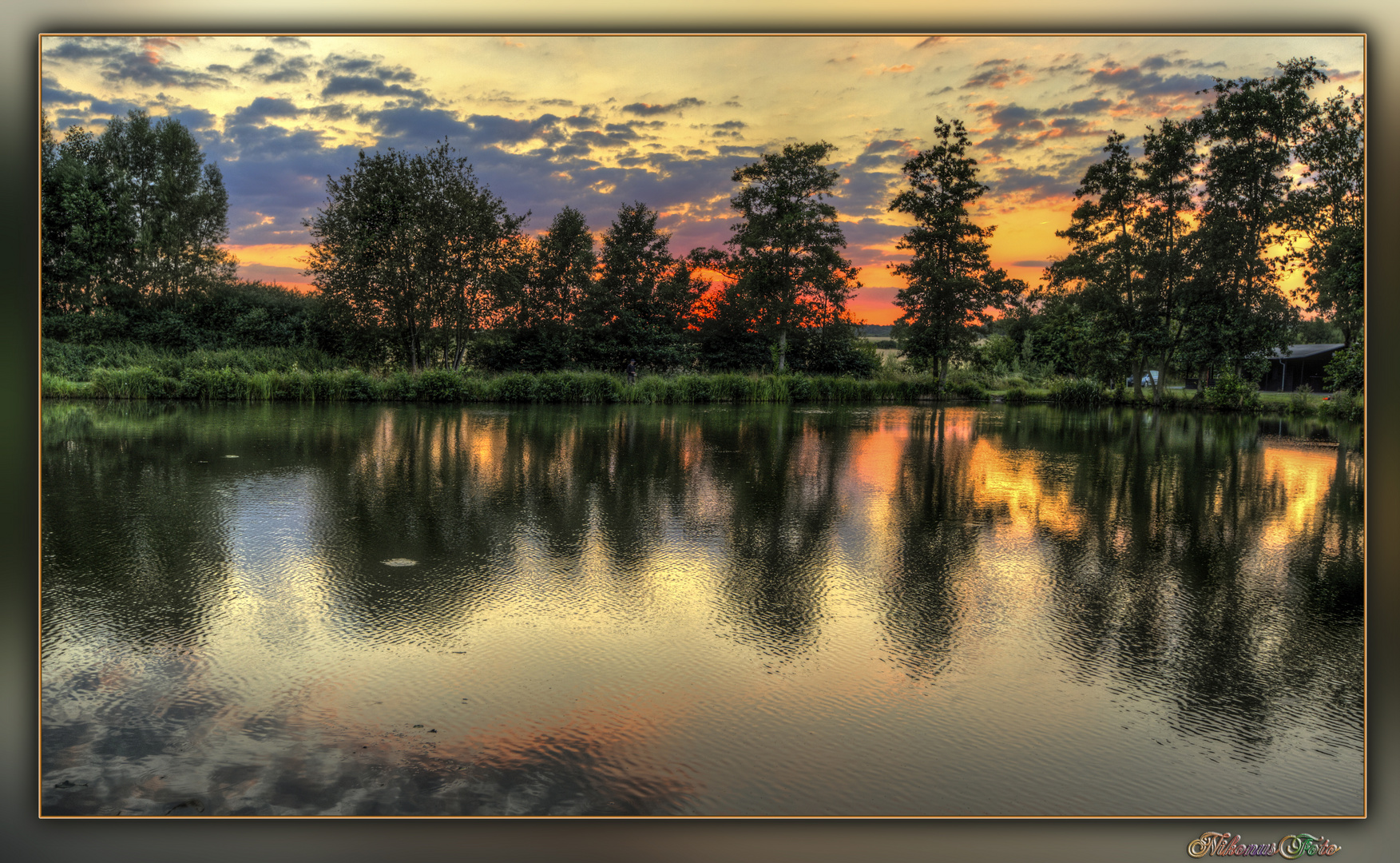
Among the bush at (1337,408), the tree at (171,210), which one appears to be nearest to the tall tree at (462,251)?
the tree at (171,210)

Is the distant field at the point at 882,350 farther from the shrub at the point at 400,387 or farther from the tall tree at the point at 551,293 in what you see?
the shrub at the point at 400,387

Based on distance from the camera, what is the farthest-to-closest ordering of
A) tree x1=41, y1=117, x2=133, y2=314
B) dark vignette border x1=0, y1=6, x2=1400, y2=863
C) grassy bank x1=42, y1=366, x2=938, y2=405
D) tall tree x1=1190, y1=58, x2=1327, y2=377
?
grassy bank x1=42, y1=366, x2=938, y2=405 → tall tree x1=1190, y1=58, x2=1327, y2=377 → tree x1=41, y1=117, x2=133, y2=314 → dark vignette border x1=0, y1=6, x2=1400, y2=863

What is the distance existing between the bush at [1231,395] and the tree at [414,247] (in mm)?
20426

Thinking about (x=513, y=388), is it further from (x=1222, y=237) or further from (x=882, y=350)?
(x=1222, y=237)

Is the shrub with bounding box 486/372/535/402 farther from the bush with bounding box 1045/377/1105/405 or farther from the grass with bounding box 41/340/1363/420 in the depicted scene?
the bush with bounding box 1045/377/1105/405

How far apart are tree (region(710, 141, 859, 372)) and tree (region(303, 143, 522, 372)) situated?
8032mm

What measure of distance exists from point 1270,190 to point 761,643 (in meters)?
9.48

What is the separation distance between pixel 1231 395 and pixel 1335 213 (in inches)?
710

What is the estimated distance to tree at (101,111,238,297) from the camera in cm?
1253

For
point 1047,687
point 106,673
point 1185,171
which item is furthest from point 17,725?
point 1185,171

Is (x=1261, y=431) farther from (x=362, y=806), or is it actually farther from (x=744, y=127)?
(x=362, y=806)

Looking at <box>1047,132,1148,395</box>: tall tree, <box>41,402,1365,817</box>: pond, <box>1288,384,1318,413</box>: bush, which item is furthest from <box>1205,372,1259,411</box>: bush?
<box>41,402,1365,817</box>: pond

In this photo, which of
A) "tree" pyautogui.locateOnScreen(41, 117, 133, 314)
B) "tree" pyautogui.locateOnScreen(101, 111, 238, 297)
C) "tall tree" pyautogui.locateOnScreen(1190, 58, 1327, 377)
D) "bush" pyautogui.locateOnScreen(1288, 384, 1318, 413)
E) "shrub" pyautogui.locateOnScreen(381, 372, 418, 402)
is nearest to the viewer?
"tree" pyautogui.locateOnScreen(41, 117, 133, 314)

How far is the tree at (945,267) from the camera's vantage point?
26.2 m
